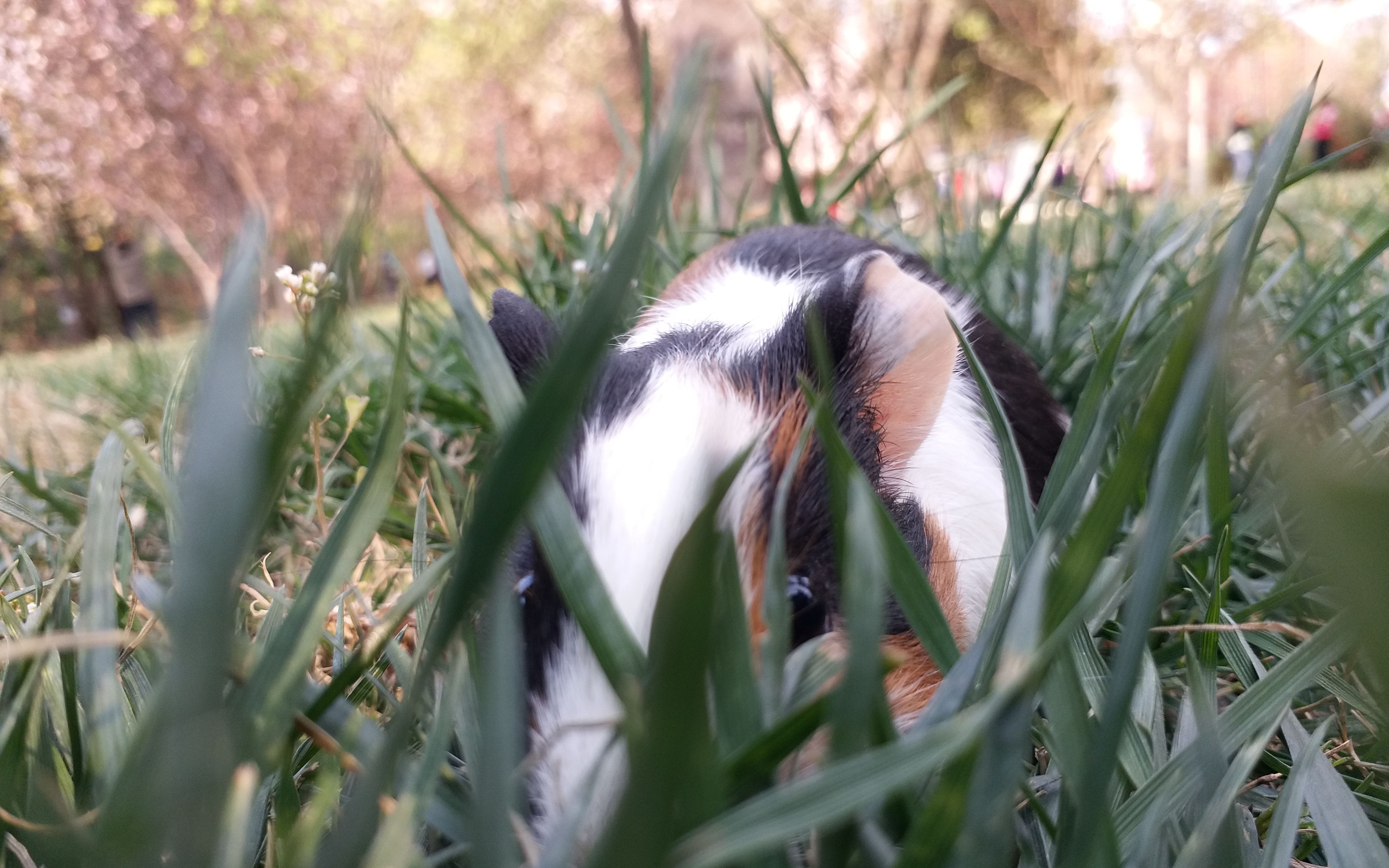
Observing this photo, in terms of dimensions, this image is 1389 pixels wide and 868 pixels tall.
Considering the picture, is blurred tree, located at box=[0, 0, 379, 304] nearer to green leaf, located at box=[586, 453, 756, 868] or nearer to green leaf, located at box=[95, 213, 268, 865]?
green leaf, located at box=[95, 213, 268, 865]

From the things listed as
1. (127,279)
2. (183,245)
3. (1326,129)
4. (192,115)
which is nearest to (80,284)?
(127,279)

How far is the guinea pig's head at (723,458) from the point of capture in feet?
3.07

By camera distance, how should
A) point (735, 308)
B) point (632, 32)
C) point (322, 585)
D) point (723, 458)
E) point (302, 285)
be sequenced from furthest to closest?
point (632, 32), point (735, 308), point (302, 285), point (723, 458), point (322, 585)

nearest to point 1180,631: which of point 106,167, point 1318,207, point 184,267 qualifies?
point 1318,207

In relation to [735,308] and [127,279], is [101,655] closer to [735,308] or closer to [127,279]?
[735,308]

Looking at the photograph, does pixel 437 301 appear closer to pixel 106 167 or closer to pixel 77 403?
pixel 77 403

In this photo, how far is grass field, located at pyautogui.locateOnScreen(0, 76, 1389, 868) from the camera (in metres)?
0.51

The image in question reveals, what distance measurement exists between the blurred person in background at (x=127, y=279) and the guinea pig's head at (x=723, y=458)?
12265 millimetres

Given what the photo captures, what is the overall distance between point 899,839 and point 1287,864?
1.19 feet

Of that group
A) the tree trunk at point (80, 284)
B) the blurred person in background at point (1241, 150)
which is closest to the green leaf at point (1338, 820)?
the blurred person in background at point (1241, 150)

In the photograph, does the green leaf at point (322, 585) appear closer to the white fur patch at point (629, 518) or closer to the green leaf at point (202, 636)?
the green leaf at point (202, 636)

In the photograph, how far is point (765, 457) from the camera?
1186 millimetres

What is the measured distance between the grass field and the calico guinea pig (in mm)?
119

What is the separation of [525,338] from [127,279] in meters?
13.8
